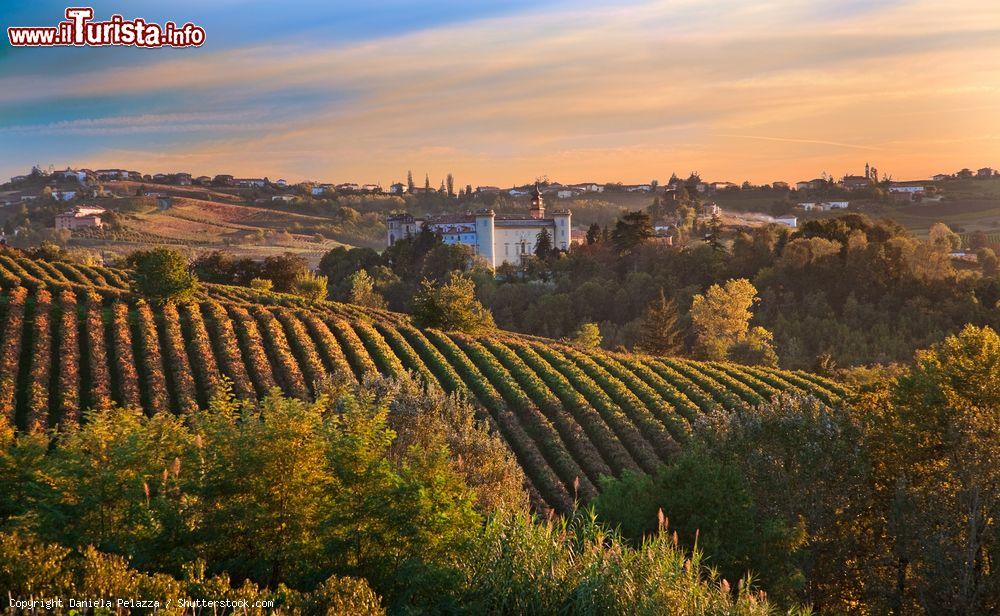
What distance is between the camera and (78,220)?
14612cm

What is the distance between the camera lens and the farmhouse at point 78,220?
144250mm

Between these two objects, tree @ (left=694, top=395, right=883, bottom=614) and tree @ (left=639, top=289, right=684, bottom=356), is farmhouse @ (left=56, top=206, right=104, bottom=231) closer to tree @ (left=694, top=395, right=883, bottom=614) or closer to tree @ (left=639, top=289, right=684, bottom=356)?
tree @ (left=639, top=289, right=684, bottom=356)

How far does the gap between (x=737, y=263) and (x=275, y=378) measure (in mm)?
65964

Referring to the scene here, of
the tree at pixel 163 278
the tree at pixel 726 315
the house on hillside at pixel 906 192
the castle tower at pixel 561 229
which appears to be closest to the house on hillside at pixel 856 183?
the house on hillside at pixel 906 192

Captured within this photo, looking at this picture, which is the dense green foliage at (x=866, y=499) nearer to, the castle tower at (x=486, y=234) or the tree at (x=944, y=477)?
the tree at (x=944, y=477)

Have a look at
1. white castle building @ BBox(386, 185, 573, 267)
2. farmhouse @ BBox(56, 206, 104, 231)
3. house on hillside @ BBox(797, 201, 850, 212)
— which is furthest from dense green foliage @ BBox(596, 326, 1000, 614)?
house on hillside @ BBox(797, 201, 850, 212)

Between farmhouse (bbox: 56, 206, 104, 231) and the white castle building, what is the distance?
55.5 m

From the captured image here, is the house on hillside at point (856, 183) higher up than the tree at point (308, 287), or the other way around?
the house on hillside at point (856, 183)

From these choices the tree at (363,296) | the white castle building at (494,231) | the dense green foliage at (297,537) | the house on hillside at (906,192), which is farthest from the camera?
the house on hillside at (906,192)

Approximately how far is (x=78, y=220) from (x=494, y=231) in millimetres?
77239

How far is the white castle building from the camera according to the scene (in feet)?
441

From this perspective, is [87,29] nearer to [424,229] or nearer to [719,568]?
[719,568]

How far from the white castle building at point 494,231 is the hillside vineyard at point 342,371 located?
273ft

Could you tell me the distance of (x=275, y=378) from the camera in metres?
38.2
